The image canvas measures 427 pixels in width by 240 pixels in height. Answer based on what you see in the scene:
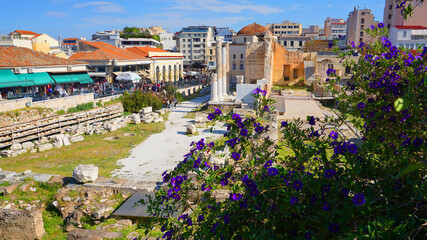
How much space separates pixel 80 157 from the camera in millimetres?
14312

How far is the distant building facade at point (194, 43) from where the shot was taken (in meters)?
79.0

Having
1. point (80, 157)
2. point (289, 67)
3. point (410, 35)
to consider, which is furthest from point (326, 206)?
point (410, 35)

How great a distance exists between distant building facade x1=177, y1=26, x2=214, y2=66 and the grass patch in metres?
63.6

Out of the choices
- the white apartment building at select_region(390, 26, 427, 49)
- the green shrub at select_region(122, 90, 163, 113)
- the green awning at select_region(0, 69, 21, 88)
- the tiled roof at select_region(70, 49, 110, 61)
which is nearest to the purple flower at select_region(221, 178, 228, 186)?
the green awning at select_region(0, 69, 21, 88)

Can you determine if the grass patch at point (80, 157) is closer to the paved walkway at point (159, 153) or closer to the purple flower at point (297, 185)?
the paved walkway at point (159, 153)

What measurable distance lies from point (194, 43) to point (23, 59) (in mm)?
59741

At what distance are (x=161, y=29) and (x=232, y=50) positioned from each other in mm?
78515

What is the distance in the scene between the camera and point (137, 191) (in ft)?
30.2

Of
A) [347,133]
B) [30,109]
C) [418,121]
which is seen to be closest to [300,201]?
[418,121]

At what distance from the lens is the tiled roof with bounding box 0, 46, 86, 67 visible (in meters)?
21.3

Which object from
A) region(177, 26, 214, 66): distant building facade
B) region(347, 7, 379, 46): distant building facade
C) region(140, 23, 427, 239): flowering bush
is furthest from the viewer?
region(177, 26, 214, 66): distant building facade

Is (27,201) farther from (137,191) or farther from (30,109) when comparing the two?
(30,109)

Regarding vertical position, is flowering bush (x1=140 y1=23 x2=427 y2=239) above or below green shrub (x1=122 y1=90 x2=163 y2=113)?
above

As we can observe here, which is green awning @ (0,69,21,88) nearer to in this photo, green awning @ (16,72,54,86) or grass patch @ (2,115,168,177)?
green awning @ (16,72,54,86)
